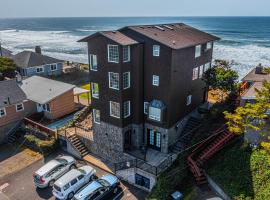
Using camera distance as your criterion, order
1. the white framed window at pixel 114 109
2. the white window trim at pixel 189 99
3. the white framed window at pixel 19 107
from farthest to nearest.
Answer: the white framed window at pixel 19 107, the white window trim at pixel 189 99, the white framed window at pixel 114 109

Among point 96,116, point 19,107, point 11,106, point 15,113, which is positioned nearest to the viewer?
point 96,116

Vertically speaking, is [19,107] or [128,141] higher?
[19,107]

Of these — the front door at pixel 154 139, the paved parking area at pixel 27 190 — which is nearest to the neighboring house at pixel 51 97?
the paved parking area at pixel 27 190

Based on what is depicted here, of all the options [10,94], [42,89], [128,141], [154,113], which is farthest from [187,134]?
[10,94]

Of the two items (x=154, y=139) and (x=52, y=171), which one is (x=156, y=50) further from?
(x=52, y=171)

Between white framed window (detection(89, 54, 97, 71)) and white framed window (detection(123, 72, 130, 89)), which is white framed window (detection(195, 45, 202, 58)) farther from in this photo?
white framed window (detection(89, 54, 97, 71))

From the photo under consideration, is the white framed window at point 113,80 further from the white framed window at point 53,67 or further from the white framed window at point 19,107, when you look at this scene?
the white framed window at point 53,67

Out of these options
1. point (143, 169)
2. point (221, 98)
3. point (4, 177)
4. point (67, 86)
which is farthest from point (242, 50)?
point (4, 177)

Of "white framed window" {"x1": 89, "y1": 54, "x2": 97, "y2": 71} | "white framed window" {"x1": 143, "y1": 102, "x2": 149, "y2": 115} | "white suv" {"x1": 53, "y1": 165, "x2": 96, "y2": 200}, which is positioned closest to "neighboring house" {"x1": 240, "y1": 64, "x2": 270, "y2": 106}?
"white framed window" {"x1": 143, "y1": 102, "x2": 149, "y2": 115}
